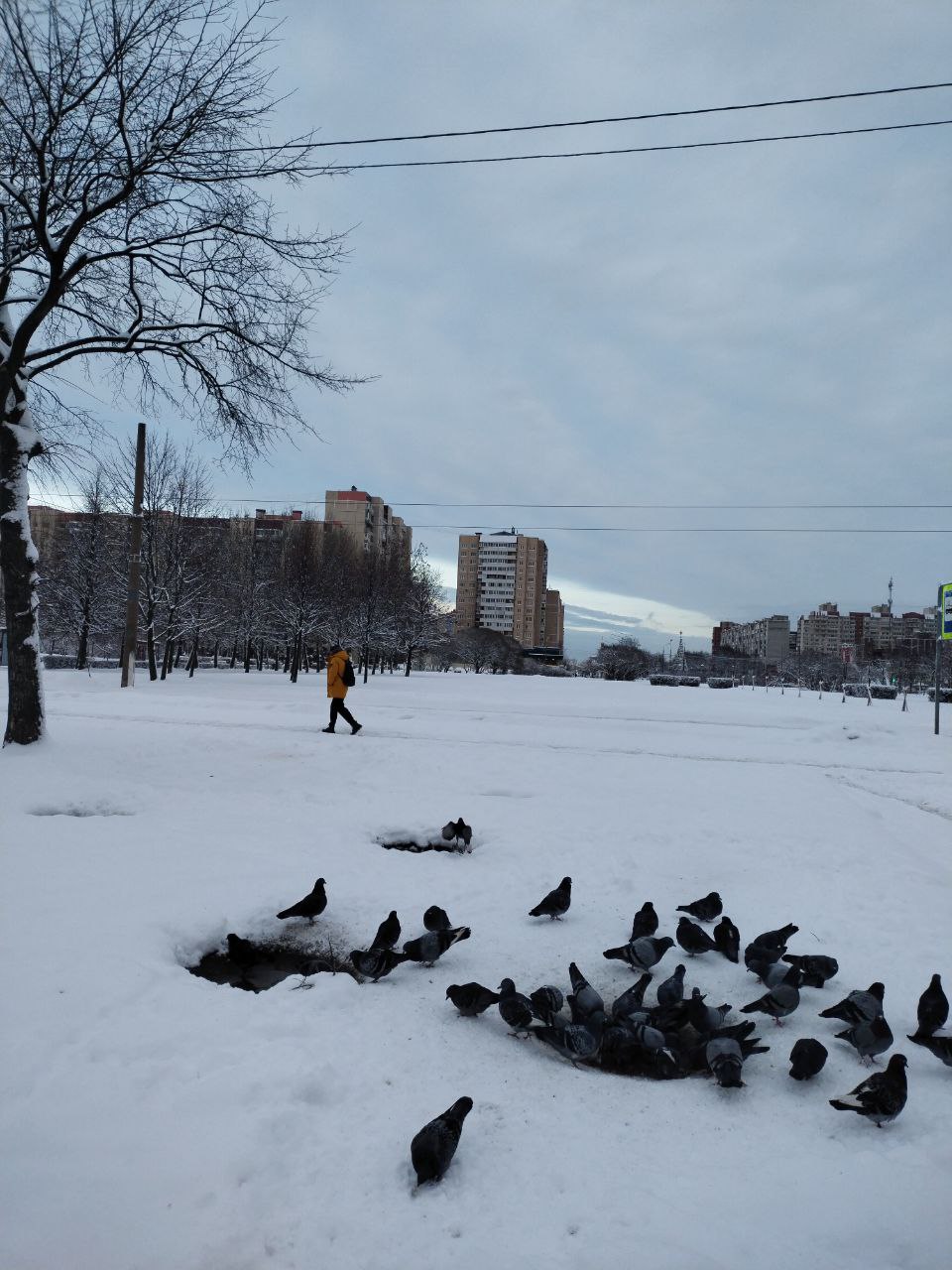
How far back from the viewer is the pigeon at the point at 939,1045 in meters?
3.50

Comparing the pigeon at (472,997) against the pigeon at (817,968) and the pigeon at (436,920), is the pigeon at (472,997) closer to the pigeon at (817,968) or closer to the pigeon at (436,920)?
the pigeon at (436,920)

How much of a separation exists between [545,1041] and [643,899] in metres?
2.65

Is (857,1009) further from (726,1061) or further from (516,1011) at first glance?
(516,1011)

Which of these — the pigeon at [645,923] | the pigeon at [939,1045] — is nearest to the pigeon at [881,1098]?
the pigeon at [939,1045]

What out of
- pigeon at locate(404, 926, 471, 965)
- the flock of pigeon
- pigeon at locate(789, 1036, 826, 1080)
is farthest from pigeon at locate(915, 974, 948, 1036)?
pigeon at locate(404, 926, 471, 965)

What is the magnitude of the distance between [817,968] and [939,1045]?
92 centimetres

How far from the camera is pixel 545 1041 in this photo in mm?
3770

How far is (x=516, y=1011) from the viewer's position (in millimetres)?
3826

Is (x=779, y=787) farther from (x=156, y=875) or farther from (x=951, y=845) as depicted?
(x=156, y=875)

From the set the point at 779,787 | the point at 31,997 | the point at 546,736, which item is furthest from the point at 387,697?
the point at 31,997

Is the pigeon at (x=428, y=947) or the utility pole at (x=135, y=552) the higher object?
the utility pole at (x=135, y=552)

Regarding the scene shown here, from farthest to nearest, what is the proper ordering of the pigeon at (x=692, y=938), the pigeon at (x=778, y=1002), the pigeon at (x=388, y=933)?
the pigeon at (x=692, y=938), the pigeon at (x=388, y=933), the pigeon at (x=778, y=1002)

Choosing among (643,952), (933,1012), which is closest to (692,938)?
(643,952)

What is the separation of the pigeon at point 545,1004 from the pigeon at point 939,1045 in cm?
195
